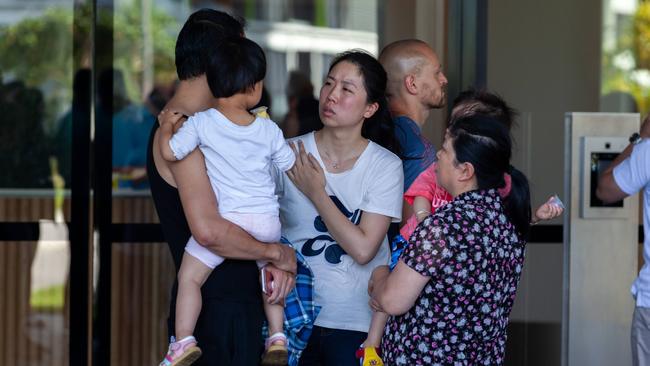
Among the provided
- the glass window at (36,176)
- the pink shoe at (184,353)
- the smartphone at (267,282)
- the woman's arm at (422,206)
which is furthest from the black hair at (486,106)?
the glass window at (36,176)

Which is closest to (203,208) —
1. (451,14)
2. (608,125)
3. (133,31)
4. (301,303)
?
(301,303)

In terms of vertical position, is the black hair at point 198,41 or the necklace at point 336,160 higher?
the black hair at point 198,41

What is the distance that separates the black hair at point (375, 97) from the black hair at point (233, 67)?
0.46 meters

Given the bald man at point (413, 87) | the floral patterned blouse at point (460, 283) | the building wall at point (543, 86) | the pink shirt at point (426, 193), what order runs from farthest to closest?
1. the building wall at point (543, 86)
2. the bald man at point (413, 87)
3. the pink shirt at point (426, 193)
4. the floral patterned blouse at point (460, 283)

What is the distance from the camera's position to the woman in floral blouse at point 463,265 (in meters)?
2.54

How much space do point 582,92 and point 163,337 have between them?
2.33 m

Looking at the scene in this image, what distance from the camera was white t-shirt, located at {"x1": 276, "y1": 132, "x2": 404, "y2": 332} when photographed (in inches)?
115

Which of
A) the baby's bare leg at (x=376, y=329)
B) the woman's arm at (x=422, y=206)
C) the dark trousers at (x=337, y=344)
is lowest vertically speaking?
the dark trousers at (x=337, y=344)

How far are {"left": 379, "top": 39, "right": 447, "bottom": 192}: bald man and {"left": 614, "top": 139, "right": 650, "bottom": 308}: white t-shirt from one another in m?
0.71

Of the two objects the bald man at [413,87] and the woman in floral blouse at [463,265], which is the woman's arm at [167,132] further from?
the bald man at [413,87]

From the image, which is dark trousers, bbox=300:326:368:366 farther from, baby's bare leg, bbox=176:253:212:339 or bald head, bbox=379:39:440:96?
bald head, bbox=379:39:440:96

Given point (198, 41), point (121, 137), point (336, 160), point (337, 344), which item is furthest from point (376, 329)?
point (121, 137)

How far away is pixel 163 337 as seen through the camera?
4.87 meters

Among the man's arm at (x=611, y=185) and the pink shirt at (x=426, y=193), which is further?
the man's arm at (x=611, y=185)
